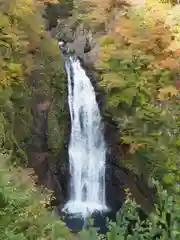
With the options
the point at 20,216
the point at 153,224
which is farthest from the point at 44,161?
the point at 153,224

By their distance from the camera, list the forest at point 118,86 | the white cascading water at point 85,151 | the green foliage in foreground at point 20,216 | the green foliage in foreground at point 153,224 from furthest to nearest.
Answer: the white cascading water at point 85,151 < the forest at point 118,86 < the green foliage in foreground at point 20,216 < the green foliage in foreground at point 153,224

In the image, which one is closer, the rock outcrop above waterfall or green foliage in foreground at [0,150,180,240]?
green foliage in foreground at [0,150,180,240]

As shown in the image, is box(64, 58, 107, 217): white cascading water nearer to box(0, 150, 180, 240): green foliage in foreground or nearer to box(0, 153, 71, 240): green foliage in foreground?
box(0, 150, 180, 240): green foliage in foreground

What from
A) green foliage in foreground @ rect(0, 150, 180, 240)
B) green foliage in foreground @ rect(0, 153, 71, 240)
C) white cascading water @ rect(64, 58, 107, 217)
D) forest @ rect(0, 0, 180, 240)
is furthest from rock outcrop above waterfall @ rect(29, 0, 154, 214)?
green foliage in foreground @ rect(0, 153, 71, 240)

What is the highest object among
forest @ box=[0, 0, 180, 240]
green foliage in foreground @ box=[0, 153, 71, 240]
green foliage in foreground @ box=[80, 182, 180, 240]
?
forest @ box=[0, 0, 180, 240]

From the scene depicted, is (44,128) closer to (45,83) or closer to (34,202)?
(45,83)

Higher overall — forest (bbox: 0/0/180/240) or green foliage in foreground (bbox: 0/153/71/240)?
forest (bbox: 0/0/180/240)

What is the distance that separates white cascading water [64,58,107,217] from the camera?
45.8 feet

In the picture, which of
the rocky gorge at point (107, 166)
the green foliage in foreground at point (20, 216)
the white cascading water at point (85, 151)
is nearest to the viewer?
the green foliage in foreground at point (20, 216)

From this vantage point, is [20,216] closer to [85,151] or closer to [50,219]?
[50,219]

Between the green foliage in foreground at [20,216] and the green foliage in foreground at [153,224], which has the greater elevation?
the green foliage in foreground at [153,224]

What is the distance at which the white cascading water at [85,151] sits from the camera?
13.9 m

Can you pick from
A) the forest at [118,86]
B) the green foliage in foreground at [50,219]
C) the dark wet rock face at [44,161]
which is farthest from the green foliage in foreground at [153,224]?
the dark wet rock face at [44,161]

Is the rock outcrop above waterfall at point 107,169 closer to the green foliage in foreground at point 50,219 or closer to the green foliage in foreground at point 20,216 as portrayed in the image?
the green foliage in foreground at point 50,219
